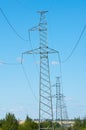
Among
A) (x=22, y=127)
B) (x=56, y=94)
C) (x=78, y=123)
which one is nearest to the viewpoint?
(x=56, y=94)

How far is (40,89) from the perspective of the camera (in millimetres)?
43281

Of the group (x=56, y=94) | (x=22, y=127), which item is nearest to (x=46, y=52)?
(x=56, y=94)

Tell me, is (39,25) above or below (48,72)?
above

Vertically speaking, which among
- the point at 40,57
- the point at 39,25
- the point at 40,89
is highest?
the point at 39,25

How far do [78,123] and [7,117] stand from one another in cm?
6049

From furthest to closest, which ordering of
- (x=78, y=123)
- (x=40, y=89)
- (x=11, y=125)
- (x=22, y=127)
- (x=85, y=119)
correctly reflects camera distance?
(x=78, y=123) → (x=85, y=119) → (x=22, y=127) → (x=11, y=125) → (x=40, y=89)

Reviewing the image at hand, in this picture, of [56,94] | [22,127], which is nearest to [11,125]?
[22,127]

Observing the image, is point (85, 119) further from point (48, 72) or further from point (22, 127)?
point (48, 72)

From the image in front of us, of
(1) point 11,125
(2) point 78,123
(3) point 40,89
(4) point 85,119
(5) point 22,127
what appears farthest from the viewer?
(2) point 78,123

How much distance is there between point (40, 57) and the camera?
44188 mm

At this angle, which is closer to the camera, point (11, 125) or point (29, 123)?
point (11, 125)

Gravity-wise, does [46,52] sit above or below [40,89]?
above

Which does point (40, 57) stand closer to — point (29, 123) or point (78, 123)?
point (29, 123)

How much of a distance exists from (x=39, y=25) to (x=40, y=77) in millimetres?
5032
